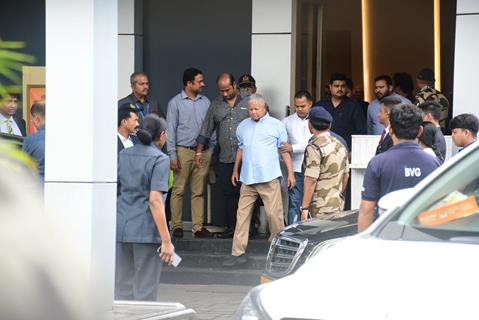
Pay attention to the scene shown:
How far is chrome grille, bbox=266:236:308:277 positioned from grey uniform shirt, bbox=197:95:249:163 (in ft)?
14.2

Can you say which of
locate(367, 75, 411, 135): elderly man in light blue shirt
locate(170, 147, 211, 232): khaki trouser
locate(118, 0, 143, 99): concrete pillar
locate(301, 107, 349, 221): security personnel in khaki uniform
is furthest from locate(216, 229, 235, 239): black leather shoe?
locate(301, 107, 349, 221): security personnel in khaki uniform

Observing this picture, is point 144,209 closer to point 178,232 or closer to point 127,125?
point 127,125

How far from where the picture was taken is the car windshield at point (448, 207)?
4.45 m

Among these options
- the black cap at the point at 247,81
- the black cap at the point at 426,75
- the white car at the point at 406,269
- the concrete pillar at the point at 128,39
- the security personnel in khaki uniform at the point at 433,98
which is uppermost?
the concrete pillar at the point at 128,39

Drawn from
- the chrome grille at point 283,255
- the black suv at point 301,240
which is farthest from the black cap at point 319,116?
the chrome grille at point 283,255

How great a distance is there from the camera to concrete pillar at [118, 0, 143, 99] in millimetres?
14461

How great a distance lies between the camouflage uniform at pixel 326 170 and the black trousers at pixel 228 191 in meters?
3.26

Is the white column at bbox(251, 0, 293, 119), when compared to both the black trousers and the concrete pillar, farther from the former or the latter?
the concrete pillar

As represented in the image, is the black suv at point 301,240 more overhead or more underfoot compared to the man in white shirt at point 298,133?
more underfoot

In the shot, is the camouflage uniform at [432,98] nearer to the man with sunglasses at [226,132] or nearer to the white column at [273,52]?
the white column at [273,52]

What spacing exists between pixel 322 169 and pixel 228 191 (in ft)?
11.5

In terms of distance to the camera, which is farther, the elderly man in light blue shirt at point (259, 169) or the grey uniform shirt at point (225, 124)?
the grey uniform shirt at point (225, 124)

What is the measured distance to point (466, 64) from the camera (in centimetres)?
1239

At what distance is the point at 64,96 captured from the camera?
7844 millimetres
